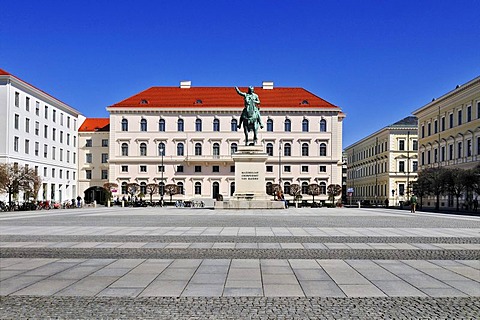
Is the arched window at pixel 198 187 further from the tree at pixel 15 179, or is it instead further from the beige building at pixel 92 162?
the tree at pixel 15 179

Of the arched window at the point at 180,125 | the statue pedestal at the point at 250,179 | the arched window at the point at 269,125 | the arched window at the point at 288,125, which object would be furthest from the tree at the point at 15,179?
the arched window at the point at 288,125

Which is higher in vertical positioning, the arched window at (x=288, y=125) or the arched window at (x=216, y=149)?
the arched window at (x=288, y=125)

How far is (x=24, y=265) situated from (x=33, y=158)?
6067cm

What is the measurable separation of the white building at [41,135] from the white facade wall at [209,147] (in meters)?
8.22

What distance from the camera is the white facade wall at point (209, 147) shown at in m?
87.2

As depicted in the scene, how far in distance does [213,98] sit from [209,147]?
9.48 meters

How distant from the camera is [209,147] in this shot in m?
88.4

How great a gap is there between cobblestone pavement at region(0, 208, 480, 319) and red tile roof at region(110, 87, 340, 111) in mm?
73961

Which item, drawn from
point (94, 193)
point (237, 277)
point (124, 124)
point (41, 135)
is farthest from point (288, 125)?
point (237, 277)

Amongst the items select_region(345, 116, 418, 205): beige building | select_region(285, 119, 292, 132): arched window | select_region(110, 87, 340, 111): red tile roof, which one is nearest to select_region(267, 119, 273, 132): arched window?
select_region(110, 87, 340, 111): red tile roof

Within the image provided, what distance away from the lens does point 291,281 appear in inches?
353

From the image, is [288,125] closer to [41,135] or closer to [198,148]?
[198,148]

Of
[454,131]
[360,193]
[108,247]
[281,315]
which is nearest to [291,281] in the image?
[281,315]

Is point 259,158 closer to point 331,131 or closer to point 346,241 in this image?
point 346,241
